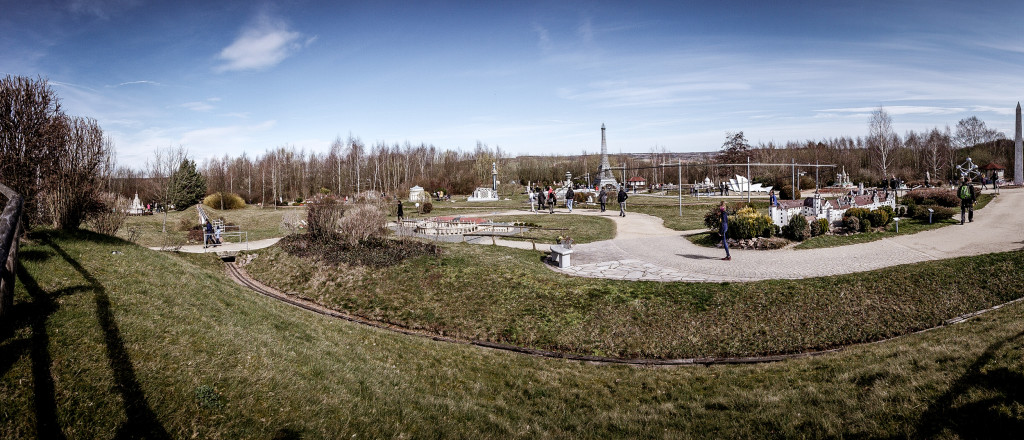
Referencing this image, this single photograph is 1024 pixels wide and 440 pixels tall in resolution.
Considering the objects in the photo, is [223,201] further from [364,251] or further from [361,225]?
[364,251]

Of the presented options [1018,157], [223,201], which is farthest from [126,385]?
[1018,157]

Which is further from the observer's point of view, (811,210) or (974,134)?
(974,134)

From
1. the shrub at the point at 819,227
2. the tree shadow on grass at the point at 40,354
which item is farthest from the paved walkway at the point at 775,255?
the tree shadow on grass at the point at 40,354

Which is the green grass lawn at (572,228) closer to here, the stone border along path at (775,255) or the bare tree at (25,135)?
the stone border along path at (775,255)

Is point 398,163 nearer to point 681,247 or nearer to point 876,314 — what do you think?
point 681,247

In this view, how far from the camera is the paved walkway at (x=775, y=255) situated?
11898mm

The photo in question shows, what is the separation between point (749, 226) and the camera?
612 inches

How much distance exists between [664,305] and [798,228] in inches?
360

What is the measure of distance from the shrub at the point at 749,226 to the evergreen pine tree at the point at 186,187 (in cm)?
4178

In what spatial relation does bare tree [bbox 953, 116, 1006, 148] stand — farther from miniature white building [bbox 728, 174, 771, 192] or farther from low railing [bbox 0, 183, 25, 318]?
low railing [bbox 0, 183, 25, 318]

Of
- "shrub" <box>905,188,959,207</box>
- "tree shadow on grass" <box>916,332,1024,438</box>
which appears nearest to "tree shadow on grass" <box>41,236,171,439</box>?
"tree shadow on grass" <box>916,332,1024,438</box>

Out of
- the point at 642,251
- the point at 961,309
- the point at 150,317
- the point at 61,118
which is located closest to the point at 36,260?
the point at 150,317

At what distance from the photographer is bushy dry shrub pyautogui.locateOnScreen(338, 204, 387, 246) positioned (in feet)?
49.7

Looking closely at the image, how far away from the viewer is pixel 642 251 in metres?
15.5
